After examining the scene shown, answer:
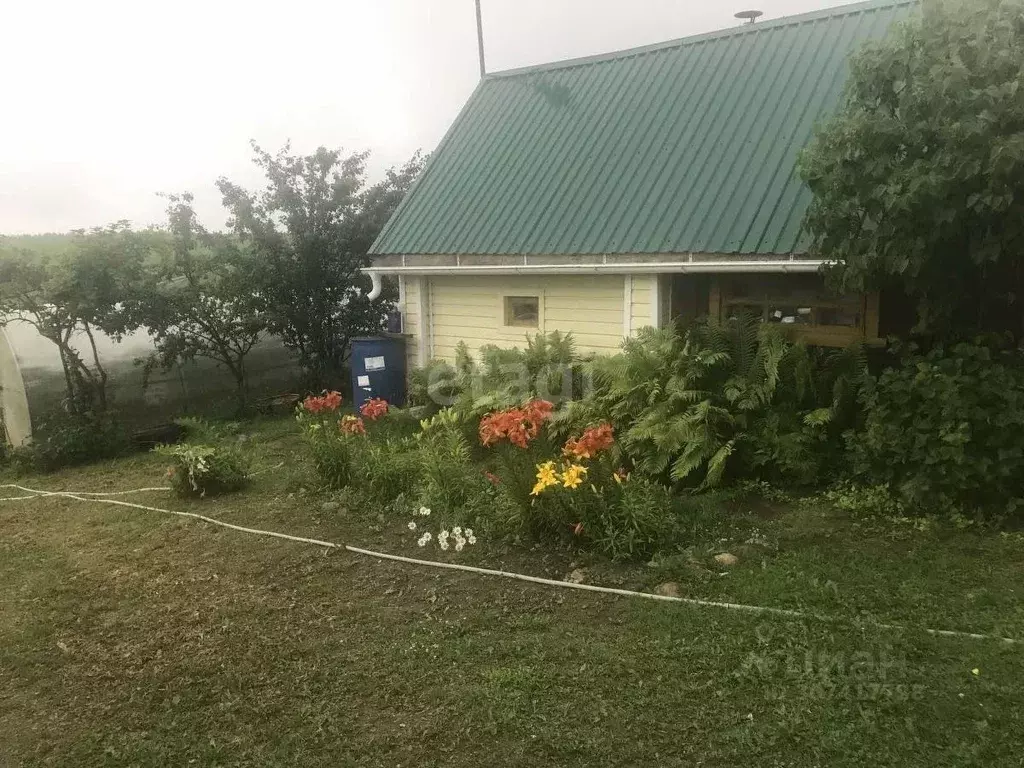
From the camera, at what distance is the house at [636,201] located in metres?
8.10

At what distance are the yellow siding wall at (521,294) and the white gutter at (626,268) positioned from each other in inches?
14.9

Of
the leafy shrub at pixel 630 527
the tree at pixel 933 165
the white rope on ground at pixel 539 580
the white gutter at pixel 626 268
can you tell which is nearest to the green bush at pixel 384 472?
the white rope on ground at pixel 539 580

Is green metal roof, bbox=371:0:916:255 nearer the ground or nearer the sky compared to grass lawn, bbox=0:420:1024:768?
nearer the sky

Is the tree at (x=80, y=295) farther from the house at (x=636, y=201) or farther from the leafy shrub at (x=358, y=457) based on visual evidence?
the leafy shrub at (x=358, y=457)

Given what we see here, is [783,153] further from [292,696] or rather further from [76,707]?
[76,707]

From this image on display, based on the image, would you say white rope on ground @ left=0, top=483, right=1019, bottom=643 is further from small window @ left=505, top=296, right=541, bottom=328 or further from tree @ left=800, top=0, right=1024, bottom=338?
small window @ left=505, top=296, right=541, bottom=328

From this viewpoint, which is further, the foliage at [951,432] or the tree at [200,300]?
the tree at [200,300]

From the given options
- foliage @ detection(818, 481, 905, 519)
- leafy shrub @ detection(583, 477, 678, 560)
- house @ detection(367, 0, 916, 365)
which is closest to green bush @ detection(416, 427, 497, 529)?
leafy shrub @ detection(583, 477, 678, 560)

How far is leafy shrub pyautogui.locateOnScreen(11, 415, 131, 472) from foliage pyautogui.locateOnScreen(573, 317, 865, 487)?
6458 millimetres

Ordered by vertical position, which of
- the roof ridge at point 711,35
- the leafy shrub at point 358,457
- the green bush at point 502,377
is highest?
the roof ridge at point 711,35

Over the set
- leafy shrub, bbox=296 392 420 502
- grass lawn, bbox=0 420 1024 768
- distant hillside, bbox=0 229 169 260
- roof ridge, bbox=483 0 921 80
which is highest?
roof ridge, bbox=483 0 921 80

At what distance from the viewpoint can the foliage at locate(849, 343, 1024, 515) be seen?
5.59 m

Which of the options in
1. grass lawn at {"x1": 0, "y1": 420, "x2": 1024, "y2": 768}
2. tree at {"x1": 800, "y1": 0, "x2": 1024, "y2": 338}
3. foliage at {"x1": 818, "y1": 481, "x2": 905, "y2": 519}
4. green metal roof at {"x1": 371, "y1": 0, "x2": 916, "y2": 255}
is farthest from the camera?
green metal roof at {"x1": 371, "y1": 0, "x2": 916, "y2": 255}

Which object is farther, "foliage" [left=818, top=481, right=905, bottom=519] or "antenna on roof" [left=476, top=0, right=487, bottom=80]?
"antenna on roof" [left=476, top=0, right=487, bottom=80]
